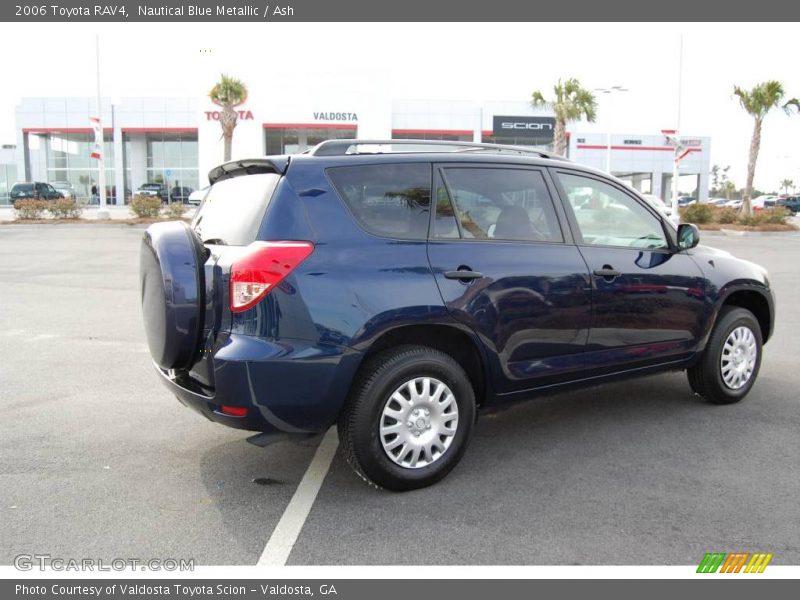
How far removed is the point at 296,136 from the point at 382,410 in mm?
47681

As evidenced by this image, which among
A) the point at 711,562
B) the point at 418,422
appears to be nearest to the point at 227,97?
the point at 418,422

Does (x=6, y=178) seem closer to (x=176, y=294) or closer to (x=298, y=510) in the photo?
(x=176, y=294)

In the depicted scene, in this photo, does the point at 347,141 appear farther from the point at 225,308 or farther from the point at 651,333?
the point at 651,333

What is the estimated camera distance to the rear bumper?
127 inches

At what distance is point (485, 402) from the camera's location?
400cm

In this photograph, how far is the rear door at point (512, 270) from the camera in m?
3.73

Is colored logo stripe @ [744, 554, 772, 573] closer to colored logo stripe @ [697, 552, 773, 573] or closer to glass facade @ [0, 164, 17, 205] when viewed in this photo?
colored logo stripe @ [697, 552, 773, 573]

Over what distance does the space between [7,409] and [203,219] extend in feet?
7.78

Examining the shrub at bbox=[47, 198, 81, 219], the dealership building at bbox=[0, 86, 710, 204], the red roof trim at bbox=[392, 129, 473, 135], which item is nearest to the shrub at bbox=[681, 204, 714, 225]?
the dealership building at bbox=[0, 86, 710, 204]

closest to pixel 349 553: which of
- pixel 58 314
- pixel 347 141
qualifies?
pixel 347 141

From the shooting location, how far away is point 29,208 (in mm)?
26078

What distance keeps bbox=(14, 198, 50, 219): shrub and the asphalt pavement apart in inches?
914

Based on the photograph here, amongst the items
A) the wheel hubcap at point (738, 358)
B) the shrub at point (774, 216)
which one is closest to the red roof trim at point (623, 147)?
the shrub at point (774, 216)

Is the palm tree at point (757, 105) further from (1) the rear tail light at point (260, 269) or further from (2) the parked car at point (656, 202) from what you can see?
(1) the rear tail light at point (260, 269)
